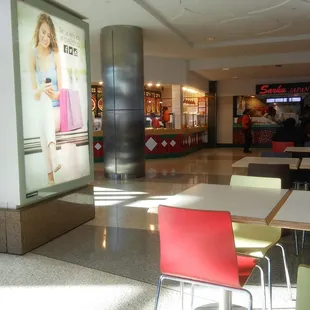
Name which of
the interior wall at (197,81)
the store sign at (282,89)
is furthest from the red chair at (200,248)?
the store sign at (282,89)

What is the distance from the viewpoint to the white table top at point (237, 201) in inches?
87.5

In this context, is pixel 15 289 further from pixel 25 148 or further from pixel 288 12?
pixel 288 12

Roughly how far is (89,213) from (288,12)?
564 centimetres

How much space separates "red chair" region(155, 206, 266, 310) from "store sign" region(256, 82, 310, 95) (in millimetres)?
15819

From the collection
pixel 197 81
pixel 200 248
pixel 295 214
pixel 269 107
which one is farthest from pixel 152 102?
pixel 200 248

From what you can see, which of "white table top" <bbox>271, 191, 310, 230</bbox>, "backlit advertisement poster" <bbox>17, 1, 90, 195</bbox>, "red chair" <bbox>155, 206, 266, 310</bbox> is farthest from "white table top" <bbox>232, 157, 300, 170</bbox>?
"red chair" <bbox>155, 206, 266, 310</bbox>

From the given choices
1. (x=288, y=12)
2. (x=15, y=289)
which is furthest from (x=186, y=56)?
(x=15, y=289)

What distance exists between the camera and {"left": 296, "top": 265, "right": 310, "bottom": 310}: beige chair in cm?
123

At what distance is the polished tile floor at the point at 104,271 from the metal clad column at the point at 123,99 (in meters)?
2.92

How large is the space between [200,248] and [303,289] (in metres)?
0.75

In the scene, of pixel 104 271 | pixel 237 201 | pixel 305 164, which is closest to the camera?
pixel 237 201

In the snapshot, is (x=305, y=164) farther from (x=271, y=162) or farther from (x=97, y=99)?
(x=97, y=99)

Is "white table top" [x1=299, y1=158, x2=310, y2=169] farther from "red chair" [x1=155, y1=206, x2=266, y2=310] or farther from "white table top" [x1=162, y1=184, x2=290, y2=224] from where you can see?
"red chair" [x1=155, y1=206, x2=266, y2=310]

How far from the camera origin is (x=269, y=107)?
A: 17.2m
